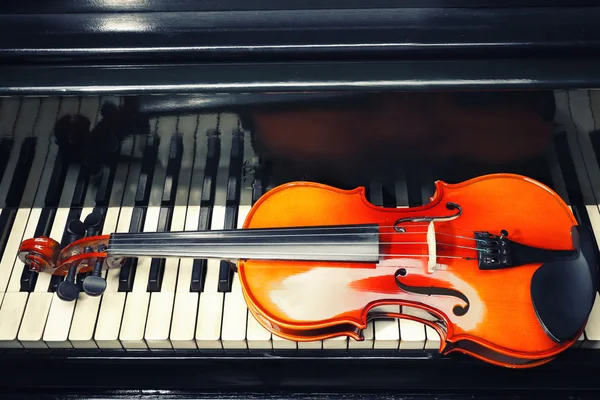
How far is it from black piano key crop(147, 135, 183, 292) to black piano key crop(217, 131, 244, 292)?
5.8 inches

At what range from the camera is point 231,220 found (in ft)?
5.78

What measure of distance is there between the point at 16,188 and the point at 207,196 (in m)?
0.56

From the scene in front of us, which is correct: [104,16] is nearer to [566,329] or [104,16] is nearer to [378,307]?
[378,307]

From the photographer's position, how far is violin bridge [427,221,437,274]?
58.7 inches

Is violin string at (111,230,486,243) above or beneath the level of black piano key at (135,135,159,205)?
beneath

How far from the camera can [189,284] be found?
1.66 meters

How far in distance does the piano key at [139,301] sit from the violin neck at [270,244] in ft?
0.46

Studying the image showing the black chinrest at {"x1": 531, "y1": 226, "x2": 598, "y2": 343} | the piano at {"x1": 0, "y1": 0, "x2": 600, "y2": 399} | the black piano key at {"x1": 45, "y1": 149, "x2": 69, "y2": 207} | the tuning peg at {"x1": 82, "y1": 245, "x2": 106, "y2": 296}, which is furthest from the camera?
the black piano key at {"x1": 45, "y1": 149, "x2": 69, "y2": 207}

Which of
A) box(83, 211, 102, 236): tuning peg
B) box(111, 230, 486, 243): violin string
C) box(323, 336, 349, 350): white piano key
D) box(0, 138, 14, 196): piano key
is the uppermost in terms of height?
box(0, 138, 14, 196): piano key

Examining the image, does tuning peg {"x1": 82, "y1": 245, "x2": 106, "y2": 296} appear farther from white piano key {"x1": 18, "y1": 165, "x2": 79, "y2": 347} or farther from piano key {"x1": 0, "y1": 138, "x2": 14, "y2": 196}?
piano key {"x1": 0, "y1": 138, "x2": 14, "y2": 196}

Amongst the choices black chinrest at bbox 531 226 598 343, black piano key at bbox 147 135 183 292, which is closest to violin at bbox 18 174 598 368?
black chinrest at bbox 531 226 598 343

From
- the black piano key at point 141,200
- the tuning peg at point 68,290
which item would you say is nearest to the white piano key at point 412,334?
the black piano key at point 141,200

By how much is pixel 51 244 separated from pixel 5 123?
1.15ft

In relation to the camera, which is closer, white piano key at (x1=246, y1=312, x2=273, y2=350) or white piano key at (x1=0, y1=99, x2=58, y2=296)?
white piano key at (x1=0, y1=99, x2=58, y2=296)
